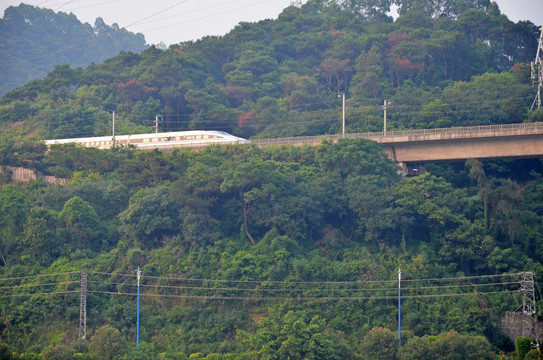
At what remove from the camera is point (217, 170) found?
5106cm

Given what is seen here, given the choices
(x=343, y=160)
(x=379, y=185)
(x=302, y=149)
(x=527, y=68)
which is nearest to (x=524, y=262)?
(x=379, y=185)

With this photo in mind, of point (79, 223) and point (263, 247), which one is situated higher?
point (79, 223)

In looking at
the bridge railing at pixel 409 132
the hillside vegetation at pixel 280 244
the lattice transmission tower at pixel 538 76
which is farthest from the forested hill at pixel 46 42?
the lattice transmission tower at pixel 538 76

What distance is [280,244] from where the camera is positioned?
1855 inches

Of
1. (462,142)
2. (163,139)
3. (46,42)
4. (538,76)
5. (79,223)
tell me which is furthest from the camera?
(46,42)

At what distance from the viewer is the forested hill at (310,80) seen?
211ft

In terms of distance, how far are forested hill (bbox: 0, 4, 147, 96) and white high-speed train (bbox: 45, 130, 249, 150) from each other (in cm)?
6387

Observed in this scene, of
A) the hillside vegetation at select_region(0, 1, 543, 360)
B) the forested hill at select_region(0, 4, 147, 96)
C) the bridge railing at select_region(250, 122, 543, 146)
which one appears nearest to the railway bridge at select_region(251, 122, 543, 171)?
the bridge railing at select_region(250, 122, 543, 146)

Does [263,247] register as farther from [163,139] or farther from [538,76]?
[538,76]

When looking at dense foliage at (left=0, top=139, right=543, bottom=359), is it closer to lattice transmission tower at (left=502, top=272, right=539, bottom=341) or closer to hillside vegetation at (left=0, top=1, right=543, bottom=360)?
hillside vegetation at (left=0, top=1, right=543, bottom=360)

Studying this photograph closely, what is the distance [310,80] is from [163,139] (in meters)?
19.5

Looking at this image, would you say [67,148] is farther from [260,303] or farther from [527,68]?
[527,68]

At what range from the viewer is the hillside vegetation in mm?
41938

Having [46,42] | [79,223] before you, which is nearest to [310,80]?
[79,223]
